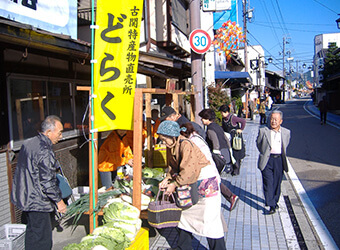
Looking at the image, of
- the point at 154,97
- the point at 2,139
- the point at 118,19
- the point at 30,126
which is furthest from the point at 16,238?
the point at 154,97

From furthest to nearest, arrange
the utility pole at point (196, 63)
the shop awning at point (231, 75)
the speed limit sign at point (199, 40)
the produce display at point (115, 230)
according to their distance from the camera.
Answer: the shop awning at point (231, 75), the utility pole at point (196, 63), the speed limit sign at point (199, 40), the produce display at point (115, 230)

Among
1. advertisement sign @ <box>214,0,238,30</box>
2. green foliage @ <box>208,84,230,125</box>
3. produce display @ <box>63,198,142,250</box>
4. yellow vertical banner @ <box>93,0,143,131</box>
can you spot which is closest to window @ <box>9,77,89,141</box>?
Answer: yellow vertical banner @ <box>93,0,143,131</box>

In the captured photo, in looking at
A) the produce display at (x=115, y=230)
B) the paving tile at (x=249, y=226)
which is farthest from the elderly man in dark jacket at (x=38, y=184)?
the paving tile at (x=249, y=226)

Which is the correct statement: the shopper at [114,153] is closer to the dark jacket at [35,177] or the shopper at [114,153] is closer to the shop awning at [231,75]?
the dark jacket at [35,177]

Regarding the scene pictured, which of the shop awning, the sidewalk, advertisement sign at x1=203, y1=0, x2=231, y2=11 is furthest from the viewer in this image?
the shop awning

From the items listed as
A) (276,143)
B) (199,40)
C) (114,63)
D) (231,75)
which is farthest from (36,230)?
(231,75)

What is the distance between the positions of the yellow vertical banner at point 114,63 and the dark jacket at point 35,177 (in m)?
0.73

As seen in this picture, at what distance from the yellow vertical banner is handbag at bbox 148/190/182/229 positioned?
113 cm

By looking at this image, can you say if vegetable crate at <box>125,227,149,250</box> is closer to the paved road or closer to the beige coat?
the beige coat

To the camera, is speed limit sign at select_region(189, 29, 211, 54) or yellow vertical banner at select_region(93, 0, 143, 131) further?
speed limit sign at select_region(189, 29, 211, 54)

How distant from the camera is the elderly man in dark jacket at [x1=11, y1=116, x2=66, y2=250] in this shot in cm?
347

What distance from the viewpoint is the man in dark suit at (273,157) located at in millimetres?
5469

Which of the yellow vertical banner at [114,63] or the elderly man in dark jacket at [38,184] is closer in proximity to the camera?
the elderly man in dark jacket at [38,184]

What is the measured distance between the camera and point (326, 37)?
7644cm
